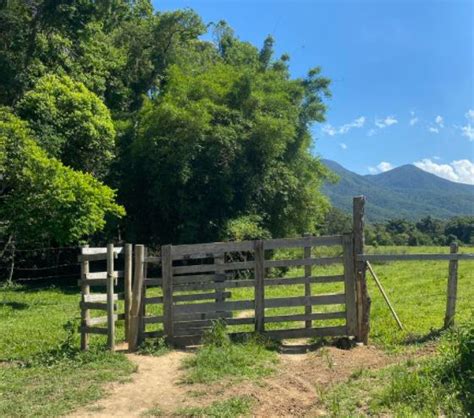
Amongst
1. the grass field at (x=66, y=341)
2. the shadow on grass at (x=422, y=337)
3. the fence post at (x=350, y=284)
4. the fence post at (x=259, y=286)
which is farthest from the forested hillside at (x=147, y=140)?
the shadow on grass at (x=422, y=337)

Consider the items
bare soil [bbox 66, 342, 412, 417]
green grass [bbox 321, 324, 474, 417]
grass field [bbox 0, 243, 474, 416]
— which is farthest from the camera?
grass field [bbox 0, 243, 474, 416]

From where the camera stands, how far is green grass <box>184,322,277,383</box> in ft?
25.7

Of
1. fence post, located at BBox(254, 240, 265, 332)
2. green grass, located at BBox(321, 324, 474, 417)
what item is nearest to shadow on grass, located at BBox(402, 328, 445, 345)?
green grass, located at BBox(321, 324, 474, 417)

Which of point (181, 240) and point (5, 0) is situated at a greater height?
point (5, 0)

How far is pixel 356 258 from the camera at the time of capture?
32.9 feet

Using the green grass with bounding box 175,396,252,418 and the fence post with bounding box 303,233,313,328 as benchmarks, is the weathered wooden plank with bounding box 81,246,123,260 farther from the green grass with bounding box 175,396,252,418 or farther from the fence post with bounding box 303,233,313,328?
the green grass with bounding box 175,396,252,418

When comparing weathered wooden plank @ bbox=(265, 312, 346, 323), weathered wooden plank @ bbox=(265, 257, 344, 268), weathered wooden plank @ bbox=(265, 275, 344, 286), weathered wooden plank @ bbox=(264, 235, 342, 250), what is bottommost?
weathered wooden plank @ bbox=(265, 312, 346, 323)

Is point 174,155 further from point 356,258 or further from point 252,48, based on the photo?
point 356,258

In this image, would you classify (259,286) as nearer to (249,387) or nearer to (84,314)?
(249,387)

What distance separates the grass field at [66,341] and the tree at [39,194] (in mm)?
2473

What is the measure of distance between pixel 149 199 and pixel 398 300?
13.5 meters

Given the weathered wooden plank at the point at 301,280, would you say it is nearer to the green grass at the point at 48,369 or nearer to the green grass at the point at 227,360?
the green grass at the point at 227,360

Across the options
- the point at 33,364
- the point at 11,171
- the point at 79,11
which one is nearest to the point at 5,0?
the point at 79,11

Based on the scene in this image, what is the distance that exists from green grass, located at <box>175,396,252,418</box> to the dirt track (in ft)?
0.42
